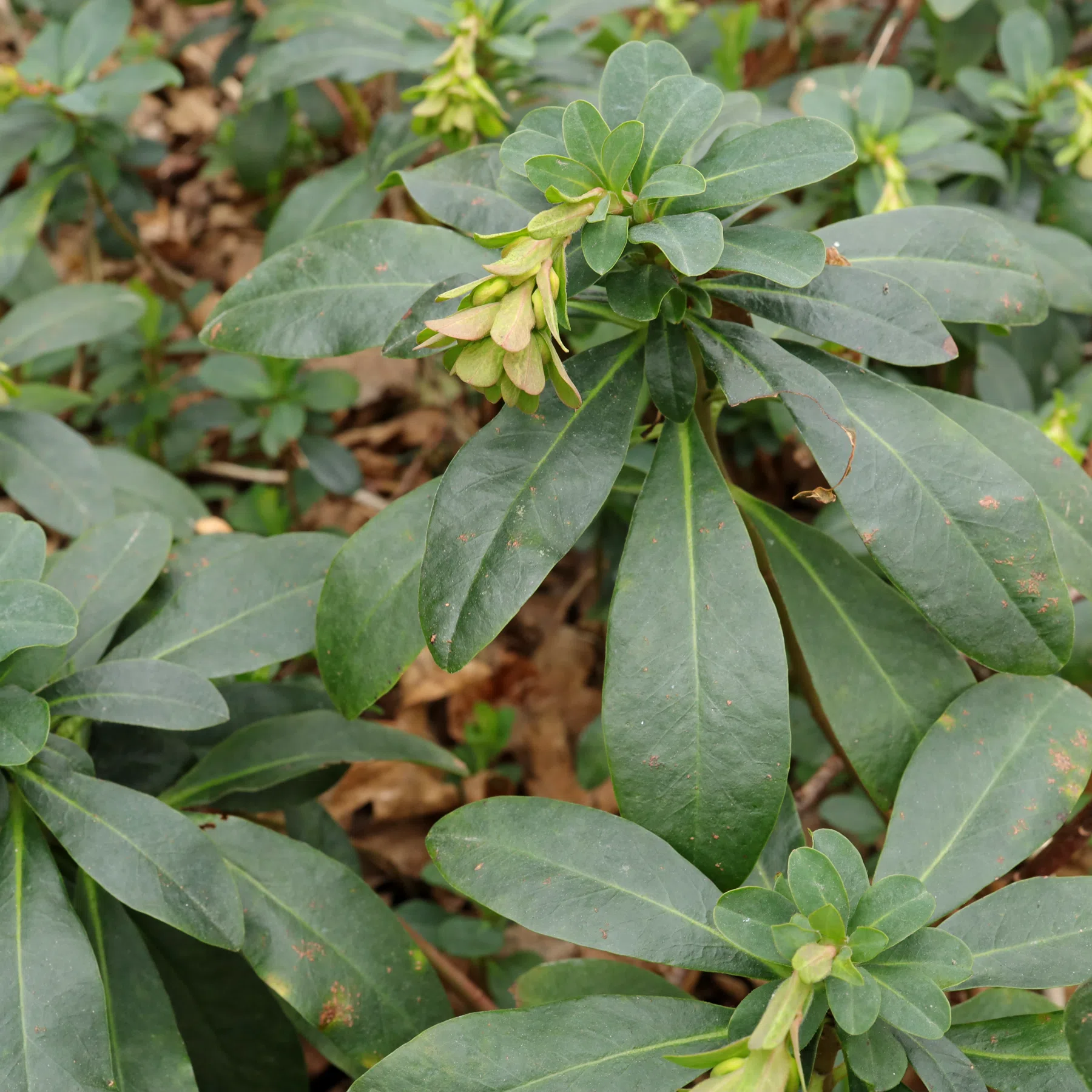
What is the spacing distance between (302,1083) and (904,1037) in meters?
0.76

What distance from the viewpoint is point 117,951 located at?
109cm

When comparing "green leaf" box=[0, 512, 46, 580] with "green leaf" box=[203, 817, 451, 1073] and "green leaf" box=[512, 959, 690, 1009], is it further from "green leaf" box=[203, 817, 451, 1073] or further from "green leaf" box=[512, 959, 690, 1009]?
"green leaf" box=[512, 959, 690, 1009]

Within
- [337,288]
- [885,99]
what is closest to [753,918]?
[337,288]

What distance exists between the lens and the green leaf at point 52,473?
4.82ft

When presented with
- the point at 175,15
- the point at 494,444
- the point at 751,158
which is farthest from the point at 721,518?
the point at 175,15

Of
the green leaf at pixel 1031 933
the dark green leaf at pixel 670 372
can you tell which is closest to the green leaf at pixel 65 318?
the dark green leaf at pixel 670 372

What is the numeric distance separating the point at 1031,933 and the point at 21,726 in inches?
38.9

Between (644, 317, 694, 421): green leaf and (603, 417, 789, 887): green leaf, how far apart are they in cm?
16

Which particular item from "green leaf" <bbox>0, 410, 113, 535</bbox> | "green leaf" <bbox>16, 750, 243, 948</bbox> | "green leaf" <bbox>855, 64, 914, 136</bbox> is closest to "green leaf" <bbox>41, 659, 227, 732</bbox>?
"green leaf" <bbox>16, 750, 243, 948</bbox>

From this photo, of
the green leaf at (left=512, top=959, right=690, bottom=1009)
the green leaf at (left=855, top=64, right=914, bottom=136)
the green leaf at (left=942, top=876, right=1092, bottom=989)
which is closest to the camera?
the green leaf at (left=942, top=876, right=1092, bottom=989)

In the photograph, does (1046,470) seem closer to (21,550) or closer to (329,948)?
(329,948)

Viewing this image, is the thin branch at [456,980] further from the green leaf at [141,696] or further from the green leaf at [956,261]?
the green leaf at [956,261]

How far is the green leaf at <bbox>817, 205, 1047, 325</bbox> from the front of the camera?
3.48 feet

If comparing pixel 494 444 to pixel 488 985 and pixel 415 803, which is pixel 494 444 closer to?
pixel 488 985
